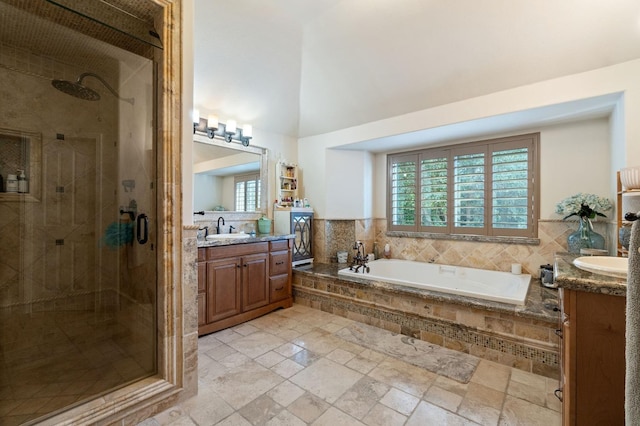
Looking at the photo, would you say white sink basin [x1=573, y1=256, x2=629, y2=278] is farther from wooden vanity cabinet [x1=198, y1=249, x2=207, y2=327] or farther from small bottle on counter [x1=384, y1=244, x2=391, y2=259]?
wooden vanity cabinet [x1=198, y1=249, x2=207, y2=327]

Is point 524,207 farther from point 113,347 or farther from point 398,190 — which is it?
point 113,347

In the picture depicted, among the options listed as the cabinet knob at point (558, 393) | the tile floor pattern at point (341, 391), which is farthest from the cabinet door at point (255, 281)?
the cabinet knob at point (558, 393)

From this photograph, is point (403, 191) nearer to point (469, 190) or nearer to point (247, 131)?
point (469, 190)

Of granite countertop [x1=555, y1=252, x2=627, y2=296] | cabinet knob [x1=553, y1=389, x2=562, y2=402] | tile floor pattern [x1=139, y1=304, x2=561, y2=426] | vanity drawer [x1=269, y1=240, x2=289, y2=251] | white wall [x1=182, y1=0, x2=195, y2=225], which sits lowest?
tile floor pattern [x1=139, y1=304, x2=561, y2=426]

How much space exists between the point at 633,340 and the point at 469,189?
3122 mm

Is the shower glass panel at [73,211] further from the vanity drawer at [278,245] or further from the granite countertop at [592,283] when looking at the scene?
the granite countertop at [592,283]

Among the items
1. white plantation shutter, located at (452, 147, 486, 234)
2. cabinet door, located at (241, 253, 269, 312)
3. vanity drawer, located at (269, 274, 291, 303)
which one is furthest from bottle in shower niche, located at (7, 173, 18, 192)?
white plantation shutter, located at (452, 147, 486, 234)

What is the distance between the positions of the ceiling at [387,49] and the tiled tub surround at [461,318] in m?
2.02

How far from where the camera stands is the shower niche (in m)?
2.02

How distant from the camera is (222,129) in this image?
3.53 metres

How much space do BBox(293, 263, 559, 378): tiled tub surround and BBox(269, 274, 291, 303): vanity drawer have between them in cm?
45

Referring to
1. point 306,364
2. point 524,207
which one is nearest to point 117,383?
point 306,364

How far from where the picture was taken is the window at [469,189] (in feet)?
10.5

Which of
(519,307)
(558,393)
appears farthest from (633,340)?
(519,307)
